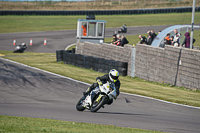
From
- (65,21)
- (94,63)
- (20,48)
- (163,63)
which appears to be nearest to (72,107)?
(163,63)

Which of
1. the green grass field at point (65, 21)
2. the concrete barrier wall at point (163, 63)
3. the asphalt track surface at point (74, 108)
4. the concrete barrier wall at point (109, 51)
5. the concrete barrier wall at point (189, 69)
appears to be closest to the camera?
the asphalt track surface at point (74, 108)

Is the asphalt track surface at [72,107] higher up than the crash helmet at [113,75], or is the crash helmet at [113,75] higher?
the crash helmet at [113,75]

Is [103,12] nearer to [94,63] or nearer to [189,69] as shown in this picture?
[94,63]

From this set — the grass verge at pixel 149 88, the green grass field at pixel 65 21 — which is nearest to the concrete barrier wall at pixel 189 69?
the grass verge at pixel 149 88

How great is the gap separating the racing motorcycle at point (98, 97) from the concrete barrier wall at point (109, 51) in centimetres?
930

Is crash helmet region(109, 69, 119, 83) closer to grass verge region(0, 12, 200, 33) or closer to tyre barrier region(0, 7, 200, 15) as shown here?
grass verge region(0, 12, 200, 33)

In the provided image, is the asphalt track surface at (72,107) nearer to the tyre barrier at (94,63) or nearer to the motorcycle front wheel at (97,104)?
the motorcycle front wheel at (97,104)

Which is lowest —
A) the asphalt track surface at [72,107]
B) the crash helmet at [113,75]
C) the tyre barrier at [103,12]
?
the asphalt track surface at [72,107]

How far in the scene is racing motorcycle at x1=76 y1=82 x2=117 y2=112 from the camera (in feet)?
31.1

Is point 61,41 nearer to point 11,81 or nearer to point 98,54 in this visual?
point 98,54

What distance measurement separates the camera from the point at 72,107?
1058cm

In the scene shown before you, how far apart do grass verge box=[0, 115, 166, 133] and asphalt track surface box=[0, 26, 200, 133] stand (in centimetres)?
74

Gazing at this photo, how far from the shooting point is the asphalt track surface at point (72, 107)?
8.84 m

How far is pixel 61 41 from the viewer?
38.0m
